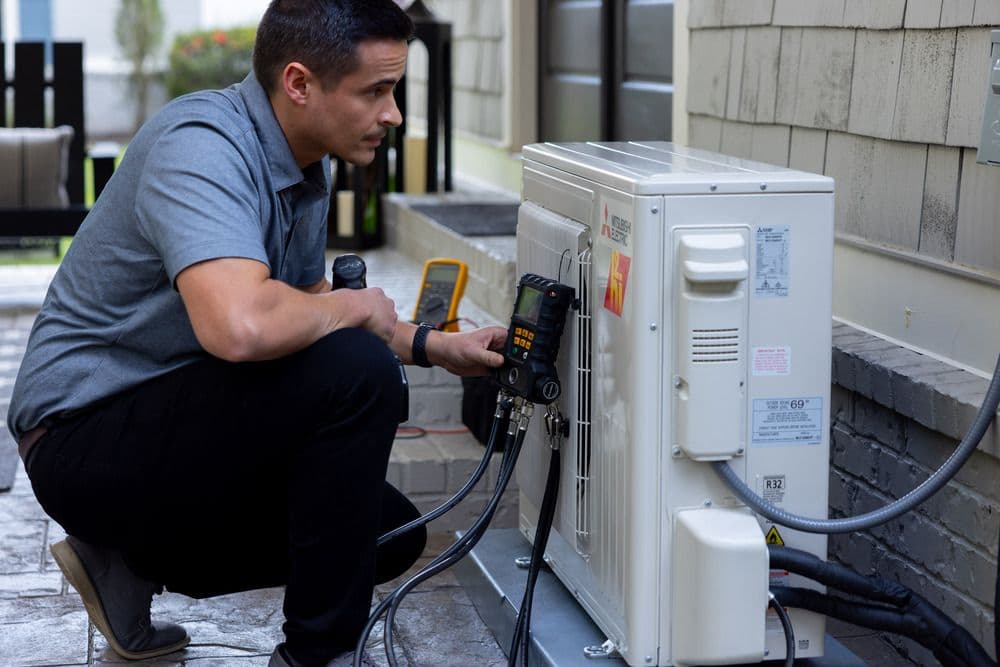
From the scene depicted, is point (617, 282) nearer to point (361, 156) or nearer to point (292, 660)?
point (361, 156)

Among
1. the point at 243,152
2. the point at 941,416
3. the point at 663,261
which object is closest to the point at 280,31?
Result: the point at 243,152

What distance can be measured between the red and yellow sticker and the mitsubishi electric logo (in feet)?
0.06

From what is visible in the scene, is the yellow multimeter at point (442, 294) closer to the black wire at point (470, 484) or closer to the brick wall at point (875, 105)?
the brick wall at point (875, 105)

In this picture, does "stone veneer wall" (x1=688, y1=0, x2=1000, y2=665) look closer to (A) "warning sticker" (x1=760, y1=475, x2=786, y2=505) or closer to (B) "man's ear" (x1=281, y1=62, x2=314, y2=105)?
(A) "warning sticker" (x1=760, y1=475, x2=786, y2=505)

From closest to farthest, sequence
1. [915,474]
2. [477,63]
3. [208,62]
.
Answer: [915,474] < [477,63] < [208,62]

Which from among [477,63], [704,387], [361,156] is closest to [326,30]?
[361,156]

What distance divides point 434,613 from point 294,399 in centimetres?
77

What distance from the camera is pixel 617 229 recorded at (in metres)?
1.91

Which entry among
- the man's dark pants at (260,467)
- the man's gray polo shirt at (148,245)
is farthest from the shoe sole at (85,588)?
the man's gray polo shirt at (148,245)

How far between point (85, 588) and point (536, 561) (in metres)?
0.76

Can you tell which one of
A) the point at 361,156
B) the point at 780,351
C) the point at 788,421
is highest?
the point at 361,156

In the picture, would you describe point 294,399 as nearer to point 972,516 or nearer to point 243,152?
point 243,152

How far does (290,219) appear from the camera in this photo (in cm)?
217

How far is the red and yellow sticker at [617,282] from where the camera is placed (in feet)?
6.17
